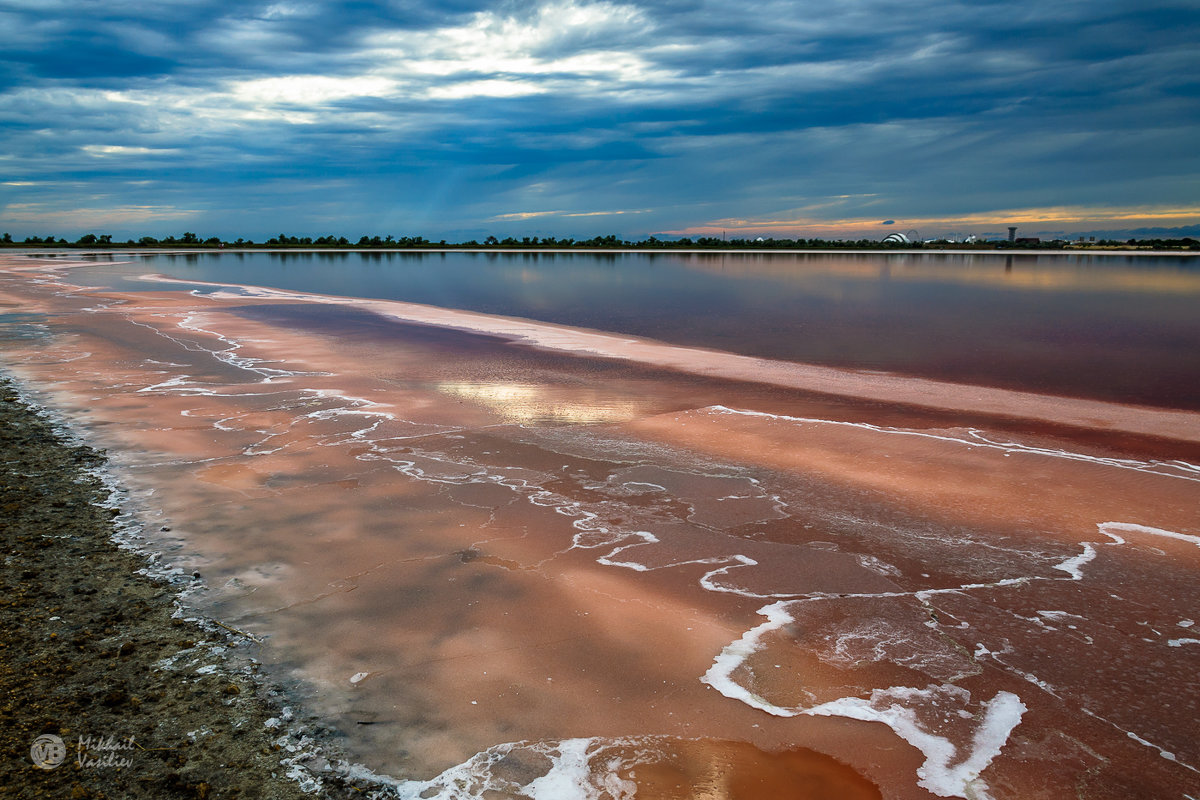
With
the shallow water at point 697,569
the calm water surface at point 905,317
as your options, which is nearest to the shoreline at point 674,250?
the calm water surface at point 905,317

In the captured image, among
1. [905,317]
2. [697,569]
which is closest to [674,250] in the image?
[905,317]

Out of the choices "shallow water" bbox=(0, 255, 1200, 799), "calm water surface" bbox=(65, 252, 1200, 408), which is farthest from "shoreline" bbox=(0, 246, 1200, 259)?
"shallow water" bbox=(0, 255, 1200, 799)

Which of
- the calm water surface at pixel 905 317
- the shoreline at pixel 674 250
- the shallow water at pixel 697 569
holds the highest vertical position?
the shoreline at pixel 674 250

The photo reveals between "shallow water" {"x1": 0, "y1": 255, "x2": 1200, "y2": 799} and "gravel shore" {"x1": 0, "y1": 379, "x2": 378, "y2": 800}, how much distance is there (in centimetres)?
30

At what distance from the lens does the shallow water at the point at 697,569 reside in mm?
3623

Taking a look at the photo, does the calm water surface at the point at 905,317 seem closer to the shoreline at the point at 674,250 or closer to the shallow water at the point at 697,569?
the shallow water at the point at 697,569

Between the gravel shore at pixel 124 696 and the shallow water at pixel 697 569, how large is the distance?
0.30 m

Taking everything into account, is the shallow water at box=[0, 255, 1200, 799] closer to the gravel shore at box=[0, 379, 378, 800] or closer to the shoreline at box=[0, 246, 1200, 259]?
the gravel shore at box=[0, 379, 378, 800]

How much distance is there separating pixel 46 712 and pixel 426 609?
2095 mm

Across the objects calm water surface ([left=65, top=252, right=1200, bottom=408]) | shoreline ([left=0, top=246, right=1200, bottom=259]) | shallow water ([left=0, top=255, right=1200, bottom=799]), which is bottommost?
shallow water ([left=0, top=255, right=1200, bottom=799])

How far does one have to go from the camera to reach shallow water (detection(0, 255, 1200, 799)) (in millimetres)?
3623

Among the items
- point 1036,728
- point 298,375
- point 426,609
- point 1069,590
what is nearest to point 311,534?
point 426,609

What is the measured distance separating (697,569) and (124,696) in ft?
12.6

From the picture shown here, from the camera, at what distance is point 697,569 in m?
5.51
